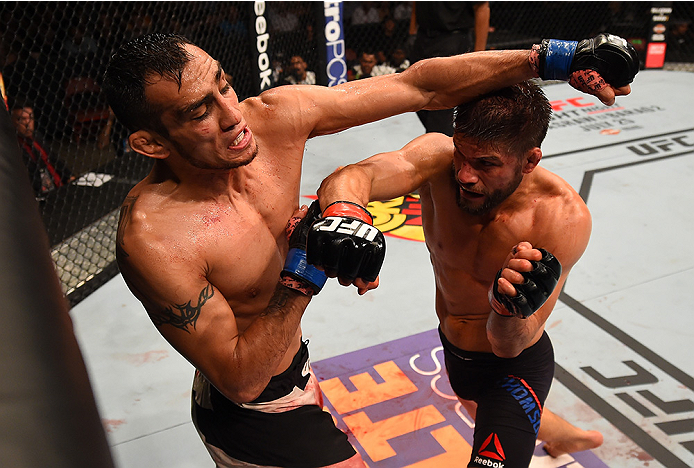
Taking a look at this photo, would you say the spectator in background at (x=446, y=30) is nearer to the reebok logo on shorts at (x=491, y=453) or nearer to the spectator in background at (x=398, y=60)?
the spectator in background at (x=398, y=60)

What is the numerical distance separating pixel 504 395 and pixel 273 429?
69 centimetres

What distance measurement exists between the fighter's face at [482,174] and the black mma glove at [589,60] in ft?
0.80

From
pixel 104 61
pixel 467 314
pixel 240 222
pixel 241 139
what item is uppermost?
pixel 241 139

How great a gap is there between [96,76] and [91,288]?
6.49ft

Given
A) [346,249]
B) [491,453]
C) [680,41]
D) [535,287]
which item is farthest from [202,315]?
[680,41]

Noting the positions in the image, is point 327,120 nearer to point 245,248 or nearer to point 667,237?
point 245,248

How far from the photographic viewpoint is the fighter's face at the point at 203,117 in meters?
1.40

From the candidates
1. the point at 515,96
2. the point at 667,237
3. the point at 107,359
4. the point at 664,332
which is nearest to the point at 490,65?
the point at 515,96

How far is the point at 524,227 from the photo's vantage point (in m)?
1.81

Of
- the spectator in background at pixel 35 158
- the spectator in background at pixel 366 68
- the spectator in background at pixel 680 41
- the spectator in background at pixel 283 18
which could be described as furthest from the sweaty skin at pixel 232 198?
the spectator in background at pixel 680 41

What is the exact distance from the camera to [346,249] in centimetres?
133

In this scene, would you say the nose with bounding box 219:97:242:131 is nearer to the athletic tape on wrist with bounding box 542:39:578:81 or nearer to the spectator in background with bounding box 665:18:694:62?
the athletic tape on wrist with bounding box 542:39:578:81

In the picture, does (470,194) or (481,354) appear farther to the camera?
(481,354)

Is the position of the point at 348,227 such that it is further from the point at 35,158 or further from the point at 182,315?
the point at 35,158
